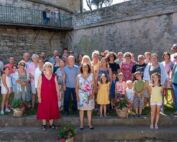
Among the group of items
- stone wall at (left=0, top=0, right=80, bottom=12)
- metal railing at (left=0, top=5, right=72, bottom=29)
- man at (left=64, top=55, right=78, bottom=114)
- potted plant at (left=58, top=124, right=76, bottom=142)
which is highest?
stone wall at (left=0, top=0, right=80, bottom=12)

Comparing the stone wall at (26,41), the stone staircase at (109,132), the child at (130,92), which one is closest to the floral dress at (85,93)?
the stone staircase at (109,132)

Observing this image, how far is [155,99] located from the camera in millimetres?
8703

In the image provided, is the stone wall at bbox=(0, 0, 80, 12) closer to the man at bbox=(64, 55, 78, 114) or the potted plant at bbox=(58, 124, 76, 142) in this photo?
the man at bbox=(64, 55, 78, 114)

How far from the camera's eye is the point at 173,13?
1628 centimetres

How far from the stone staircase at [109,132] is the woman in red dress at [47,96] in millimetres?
363

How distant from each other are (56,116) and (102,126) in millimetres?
1208

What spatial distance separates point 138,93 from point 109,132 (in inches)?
53.0

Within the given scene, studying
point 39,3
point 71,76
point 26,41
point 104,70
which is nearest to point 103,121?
point 104,70

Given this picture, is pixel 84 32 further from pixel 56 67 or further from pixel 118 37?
pixel 56 67

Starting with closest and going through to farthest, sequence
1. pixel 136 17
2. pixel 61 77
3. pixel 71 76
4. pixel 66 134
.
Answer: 1. pixel 66 134
2. pixel 71 76
3. pixel 61 77
4. pixel 136 17

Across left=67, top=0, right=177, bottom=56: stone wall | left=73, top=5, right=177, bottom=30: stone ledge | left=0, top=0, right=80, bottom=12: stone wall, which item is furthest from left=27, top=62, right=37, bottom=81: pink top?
left=0, top=0, right=80, bottom=12: stone wall

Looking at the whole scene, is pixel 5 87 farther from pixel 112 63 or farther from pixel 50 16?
pixel 50 16

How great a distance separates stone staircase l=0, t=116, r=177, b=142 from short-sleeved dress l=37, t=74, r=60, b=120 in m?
0.37

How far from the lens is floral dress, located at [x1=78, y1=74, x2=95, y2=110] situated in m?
8.59
